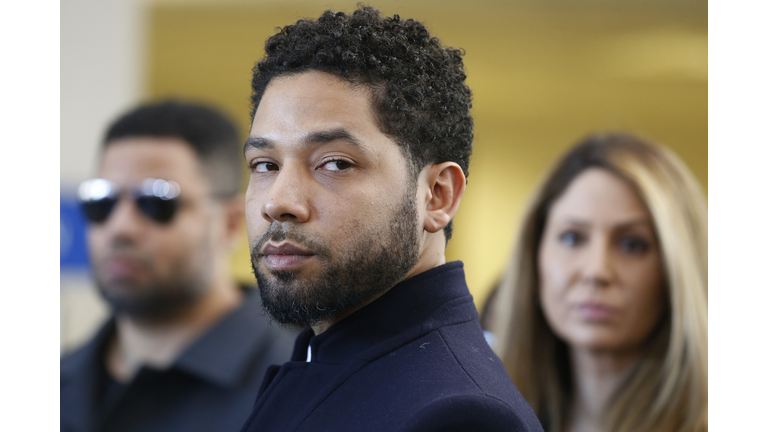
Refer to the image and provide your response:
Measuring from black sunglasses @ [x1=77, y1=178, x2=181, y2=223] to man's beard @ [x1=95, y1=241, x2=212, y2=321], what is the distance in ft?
0.44

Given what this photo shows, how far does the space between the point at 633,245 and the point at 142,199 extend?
1.57 meters

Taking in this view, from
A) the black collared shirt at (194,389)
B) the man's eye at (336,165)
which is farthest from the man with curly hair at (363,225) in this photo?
the black collared shirt at (194,389)

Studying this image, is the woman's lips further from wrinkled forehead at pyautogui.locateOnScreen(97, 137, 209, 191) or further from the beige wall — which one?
the beige wall

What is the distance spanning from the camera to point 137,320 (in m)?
2.54

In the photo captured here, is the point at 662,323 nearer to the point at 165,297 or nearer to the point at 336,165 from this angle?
the point at 336,165

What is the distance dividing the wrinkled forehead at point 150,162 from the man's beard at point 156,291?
9.8 inches

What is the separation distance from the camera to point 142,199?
2.44 meters

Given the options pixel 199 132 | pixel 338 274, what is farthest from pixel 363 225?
pixel 199 132

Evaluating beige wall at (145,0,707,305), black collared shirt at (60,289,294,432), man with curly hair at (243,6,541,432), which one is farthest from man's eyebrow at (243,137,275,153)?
beige wall at (145,0,707,305)

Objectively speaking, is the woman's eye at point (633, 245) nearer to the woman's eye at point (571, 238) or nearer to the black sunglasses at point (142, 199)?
the woman's eye at point (571, 238)

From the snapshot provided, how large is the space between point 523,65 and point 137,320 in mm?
4176

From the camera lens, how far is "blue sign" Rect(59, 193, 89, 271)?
14.5 feet

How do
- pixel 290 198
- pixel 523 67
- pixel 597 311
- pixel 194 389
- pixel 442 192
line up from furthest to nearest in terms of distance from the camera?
1. pixel 523 67
2. pixel 194 389
3. pixel 597 311
4. pixel 442 192
5. pixel 290 198

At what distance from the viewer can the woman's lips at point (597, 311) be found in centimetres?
183
